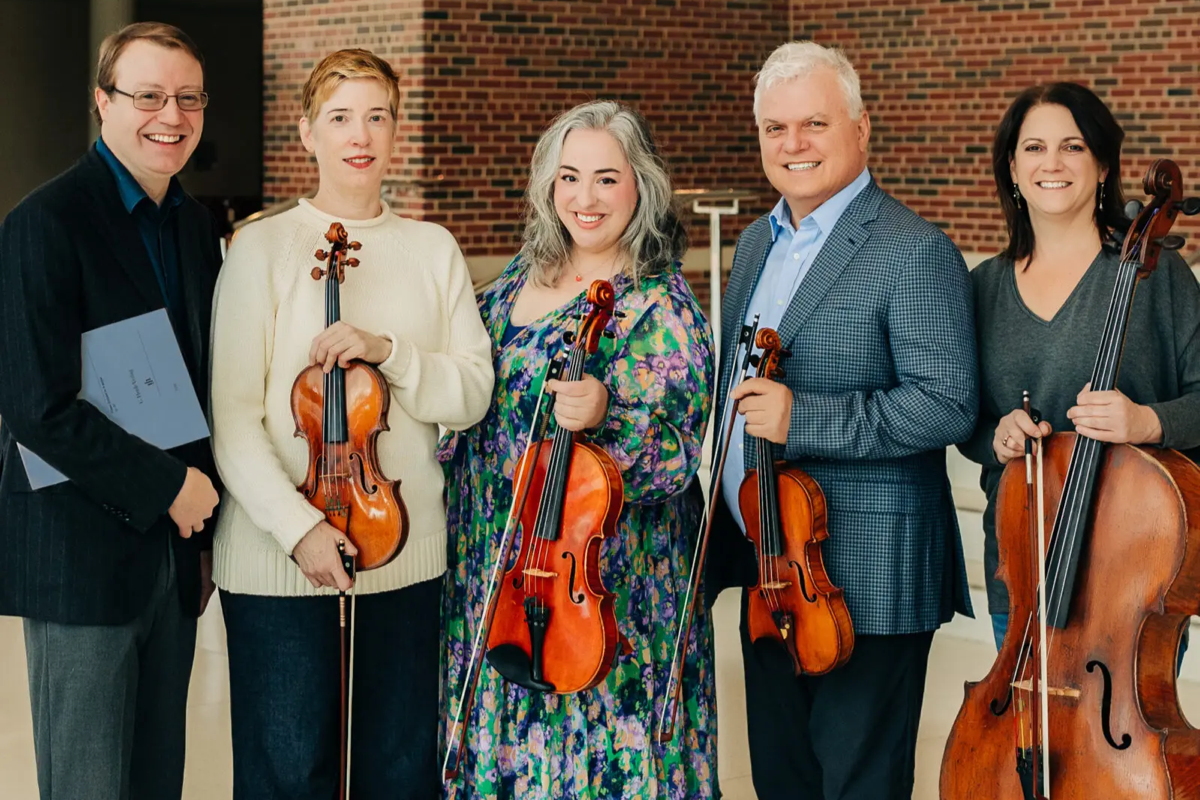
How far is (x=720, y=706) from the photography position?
4.72m

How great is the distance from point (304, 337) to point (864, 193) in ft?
3.45

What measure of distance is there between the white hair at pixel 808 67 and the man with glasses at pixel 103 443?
1022 millimetres

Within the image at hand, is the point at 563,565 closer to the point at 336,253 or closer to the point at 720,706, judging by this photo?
the point at 336,253

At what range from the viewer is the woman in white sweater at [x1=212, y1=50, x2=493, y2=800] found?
2461mm

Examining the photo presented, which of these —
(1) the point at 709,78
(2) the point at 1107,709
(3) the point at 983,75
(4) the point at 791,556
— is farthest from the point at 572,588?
(1) the point at 709,78

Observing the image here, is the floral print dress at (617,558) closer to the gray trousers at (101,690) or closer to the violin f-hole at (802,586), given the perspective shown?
the violin f-hole at (802,586)

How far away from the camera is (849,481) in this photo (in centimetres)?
266

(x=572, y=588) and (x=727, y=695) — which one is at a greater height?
(x=572, y=588)

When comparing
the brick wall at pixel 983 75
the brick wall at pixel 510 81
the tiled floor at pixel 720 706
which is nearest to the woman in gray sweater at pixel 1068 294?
the tiled floor at pixel 720 706

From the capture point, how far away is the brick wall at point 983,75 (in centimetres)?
784

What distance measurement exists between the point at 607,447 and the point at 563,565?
0.79ft

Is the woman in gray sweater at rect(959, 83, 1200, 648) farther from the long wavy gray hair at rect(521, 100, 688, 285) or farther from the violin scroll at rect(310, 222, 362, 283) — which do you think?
the violin scroll at rect(310, 222, 362, 283)

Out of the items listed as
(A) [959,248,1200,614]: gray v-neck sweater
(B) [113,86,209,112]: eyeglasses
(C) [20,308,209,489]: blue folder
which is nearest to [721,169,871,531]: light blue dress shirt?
(A) [959,248,1200,614]: gray v-neck sweater

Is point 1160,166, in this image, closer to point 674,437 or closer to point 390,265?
point 674,437
